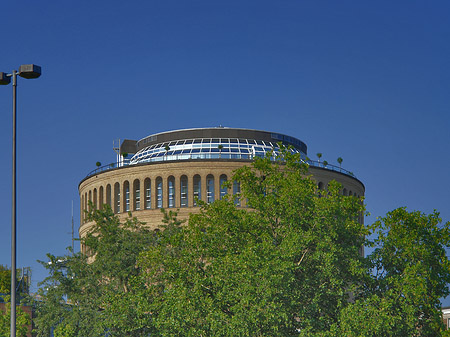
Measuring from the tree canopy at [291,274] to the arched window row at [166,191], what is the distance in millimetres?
33772

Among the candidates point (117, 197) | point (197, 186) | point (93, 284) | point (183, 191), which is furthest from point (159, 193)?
point (93, 284)

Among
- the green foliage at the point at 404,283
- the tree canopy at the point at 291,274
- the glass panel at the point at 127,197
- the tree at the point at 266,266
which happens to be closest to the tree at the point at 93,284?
the tree canopy at the point at 291,274

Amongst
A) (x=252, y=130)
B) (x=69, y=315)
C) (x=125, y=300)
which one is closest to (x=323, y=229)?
(x=125, y=300)

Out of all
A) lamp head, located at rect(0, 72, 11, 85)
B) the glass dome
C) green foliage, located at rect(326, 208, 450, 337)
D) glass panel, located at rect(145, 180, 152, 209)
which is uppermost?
the glass dome

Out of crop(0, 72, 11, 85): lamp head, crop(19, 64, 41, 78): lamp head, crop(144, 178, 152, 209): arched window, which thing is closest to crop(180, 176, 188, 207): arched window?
crop(144, 178, 152, 209): arched window

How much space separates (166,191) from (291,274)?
4457 cm

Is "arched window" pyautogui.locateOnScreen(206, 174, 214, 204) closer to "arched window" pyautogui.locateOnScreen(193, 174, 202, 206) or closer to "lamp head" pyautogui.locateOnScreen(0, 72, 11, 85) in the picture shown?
"arched window" pyautogui.locateOnScreen(193, 174, 202, 206)

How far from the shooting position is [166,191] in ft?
294

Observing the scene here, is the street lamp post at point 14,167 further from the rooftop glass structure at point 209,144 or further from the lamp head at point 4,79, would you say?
the rooftop glass structure at point 209,144

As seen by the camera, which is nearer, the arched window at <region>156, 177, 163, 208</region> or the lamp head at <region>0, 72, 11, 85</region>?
the lamp head at <region>0, 72, 11, 85</region>

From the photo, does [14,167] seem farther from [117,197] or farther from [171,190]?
[117,197]

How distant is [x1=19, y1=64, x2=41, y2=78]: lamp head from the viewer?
32125mm

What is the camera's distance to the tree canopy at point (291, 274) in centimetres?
4544

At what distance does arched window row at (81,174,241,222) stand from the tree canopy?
111 ft
